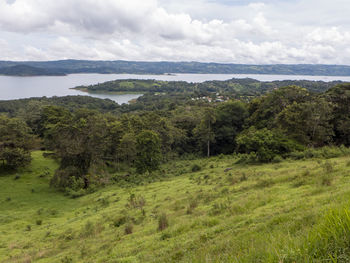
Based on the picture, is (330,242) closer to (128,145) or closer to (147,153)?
(147,153)

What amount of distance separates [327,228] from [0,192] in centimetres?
3174

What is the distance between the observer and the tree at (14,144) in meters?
30.6

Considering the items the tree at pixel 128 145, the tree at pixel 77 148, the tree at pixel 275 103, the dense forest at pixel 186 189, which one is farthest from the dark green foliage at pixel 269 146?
the tree at pixel 77 148

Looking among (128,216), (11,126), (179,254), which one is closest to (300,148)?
(128,216)

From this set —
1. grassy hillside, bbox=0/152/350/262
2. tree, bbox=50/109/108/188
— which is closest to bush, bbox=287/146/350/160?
grassy hillside, bbox=0/152/350/262

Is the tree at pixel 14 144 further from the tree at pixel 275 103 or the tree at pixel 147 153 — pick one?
the tree at pixel 275 103

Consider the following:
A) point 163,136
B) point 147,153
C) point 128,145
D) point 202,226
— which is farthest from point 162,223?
point 163,136

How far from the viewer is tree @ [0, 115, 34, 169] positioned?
3062cm

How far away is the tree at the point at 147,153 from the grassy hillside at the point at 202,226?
8736 mm

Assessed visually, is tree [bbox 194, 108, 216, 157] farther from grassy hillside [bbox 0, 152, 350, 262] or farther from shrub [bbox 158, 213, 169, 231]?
shrub [bbox 158, 213, 169, 231]

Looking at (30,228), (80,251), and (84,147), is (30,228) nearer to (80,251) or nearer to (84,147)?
(80,251)

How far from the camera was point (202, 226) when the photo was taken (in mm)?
8367

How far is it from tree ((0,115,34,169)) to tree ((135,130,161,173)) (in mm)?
15760

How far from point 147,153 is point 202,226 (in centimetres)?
2435
